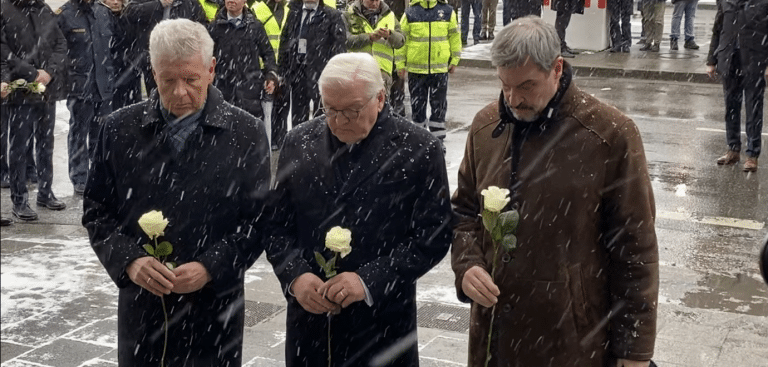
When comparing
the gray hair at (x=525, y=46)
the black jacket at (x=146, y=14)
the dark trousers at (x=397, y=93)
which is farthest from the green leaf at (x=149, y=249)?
the dark trousers at (x=397, y=93)

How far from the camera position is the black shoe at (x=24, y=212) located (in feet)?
32.1

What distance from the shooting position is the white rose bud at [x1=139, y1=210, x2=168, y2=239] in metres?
3.96

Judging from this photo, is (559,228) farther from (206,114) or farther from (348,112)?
(206,114)

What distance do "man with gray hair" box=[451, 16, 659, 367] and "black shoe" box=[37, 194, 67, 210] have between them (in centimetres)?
694

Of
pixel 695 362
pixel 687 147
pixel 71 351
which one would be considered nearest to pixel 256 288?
pixel 71 351

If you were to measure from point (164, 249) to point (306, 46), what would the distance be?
26.9 ft

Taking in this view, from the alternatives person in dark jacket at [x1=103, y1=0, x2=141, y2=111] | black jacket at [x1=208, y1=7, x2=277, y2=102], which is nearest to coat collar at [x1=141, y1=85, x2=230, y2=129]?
black jacket at [x1=208, y1=7, x2=277, y2=102]

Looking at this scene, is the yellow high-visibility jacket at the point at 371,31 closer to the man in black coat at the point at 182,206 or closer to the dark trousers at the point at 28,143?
the dark trousers at the point at 28,143

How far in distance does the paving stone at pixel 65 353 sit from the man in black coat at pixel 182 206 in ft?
7.19

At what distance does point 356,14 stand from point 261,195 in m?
8.50

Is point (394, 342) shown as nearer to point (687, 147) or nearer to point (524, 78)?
point (524, 78)

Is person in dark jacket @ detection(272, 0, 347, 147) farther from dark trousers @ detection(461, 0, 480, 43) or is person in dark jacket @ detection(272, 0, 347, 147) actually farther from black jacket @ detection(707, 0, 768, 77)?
dark trousers @ detection(461, 0, 480, 43)

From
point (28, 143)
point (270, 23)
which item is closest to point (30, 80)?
point (28, 143)

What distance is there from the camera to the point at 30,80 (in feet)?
32.3
